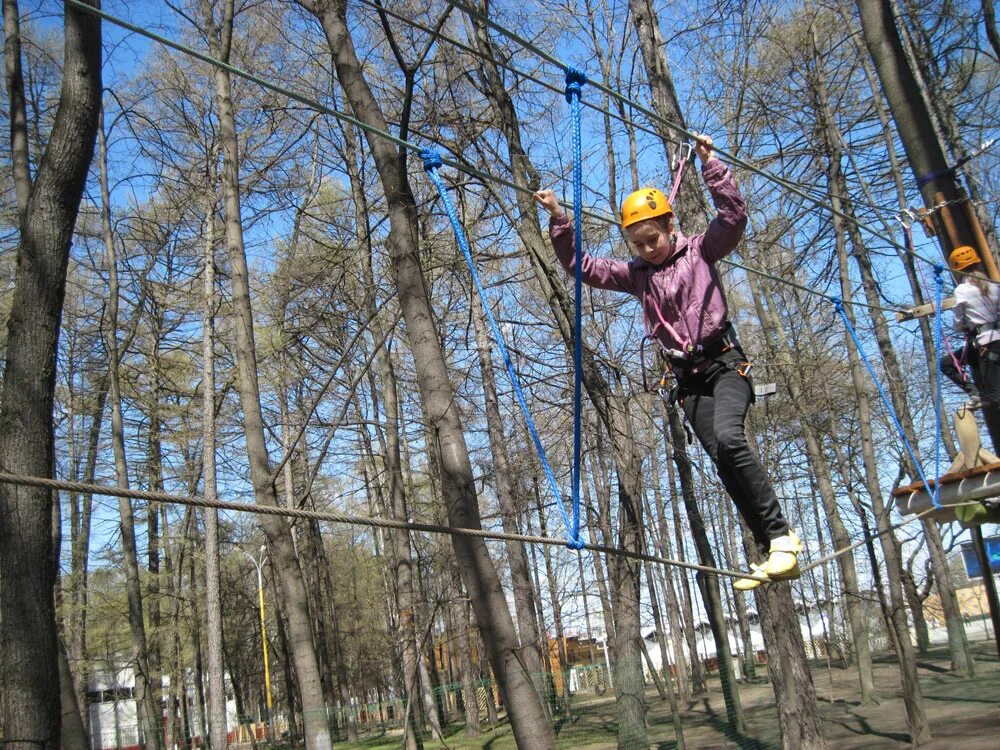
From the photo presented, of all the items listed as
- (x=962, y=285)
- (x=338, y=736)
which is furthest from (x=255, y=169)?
(x=338, y=736)

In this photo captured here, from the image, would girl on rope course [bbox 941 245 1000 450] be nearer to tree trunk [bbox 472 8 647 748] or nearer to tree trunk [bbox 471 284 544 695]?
tree trunk [bbox 472 8 647 748]

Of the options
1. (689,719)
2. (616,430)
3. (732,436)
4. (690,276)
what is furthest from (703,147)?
(689,719)

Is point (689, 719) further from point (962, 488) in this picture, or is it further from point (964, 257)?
point (964, 257)

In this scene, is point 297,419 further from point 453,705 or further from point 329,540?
point 329,540

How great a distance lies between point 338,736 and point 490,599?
68.6ft

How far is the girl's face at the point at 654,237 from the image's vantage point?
3812 millimetres

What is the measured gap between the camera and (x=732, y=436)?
3643 mm

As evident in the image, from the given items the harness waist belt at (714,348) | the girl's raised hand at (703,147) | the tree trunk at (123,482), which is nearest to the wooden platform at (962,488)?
the harness waist belt at (714,348)

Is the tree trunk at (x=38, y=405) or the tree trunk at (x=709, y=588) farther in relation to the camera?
the tree trunk at (x=709, y=588)

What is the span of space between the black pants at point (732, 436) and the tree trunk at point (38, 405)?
12.7 ft

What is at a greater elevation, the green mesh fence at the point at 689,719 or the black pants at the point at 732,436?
the black pants at the point at 732,436

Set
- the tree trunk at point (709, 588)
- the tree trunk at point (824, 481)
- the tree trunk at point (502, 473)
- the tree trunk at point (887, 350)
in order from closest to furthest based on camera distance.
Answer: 1. the tree trunk at point (709, 588)
2. the tree trunk at point (887, 350)
3. the tree trunk at point (502, 473)
4. the tree trunk at point (824, 481)

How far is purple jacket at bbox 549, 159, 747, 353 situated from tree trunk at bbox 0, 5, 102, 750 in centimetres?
346

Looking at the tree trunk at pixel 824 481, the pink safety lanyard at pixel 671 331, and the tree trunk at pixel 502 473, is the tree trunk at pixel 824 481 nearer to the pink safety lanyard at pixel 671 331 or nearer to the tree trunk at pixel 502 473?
the tree trunk at pixel 502 473
